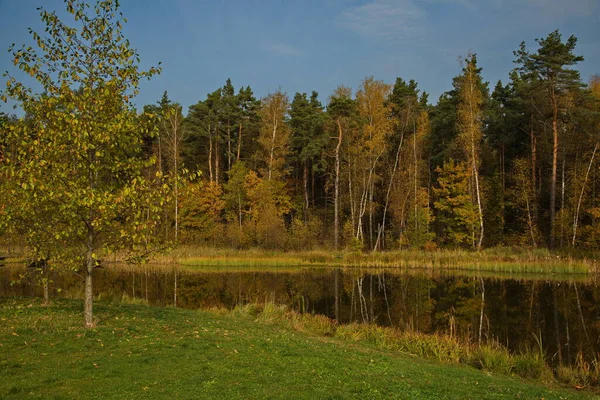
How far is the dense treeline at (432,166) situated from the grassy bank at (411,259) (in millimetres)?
2754

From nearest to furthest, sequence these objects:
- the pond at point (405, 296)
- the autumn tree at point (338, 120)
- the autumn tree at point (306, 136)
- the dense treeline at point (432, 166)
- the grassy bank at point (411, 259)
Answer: the pond at point (405, 296)
the grassy bank at point (411, 259)
the dense treeline at point (432, 166)
the autumn tree at point (338, 120)
the autumn tree at point (306, 136)

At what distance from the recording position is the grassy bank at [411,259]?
2911 centimetres

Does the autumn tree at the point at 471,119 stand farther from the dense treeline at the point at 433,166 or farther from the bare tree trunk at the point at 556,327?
the bare tree trunk at the point at 556,327

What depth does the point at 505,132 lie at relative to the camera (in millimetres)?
44000

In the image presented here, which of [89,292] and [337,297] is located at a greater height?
[89,292]

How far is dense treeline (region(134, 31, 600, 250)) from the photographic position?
34.5m

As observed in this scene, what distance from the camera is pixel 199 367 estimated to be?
7453 mm

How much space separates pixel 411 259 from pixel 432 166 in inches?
803

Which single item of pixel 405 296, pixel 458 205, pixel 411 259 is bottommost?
pixel 405 296

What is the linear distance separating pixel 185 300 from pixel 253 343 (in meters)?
11.9

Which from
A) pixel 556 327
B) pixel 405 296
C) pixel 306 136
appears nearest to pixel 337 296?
pixel 405 296

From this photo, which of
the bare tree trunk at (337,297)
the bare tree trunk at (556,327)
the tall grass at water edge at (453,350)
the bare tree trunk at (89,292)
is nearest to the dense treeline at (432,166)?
the bare tree trunk at (337,297)

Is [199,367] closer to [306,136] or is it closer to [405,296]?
[405,296]

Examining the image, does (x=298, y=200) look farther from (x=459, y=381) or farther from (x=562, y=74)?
(x=459, y=381)
